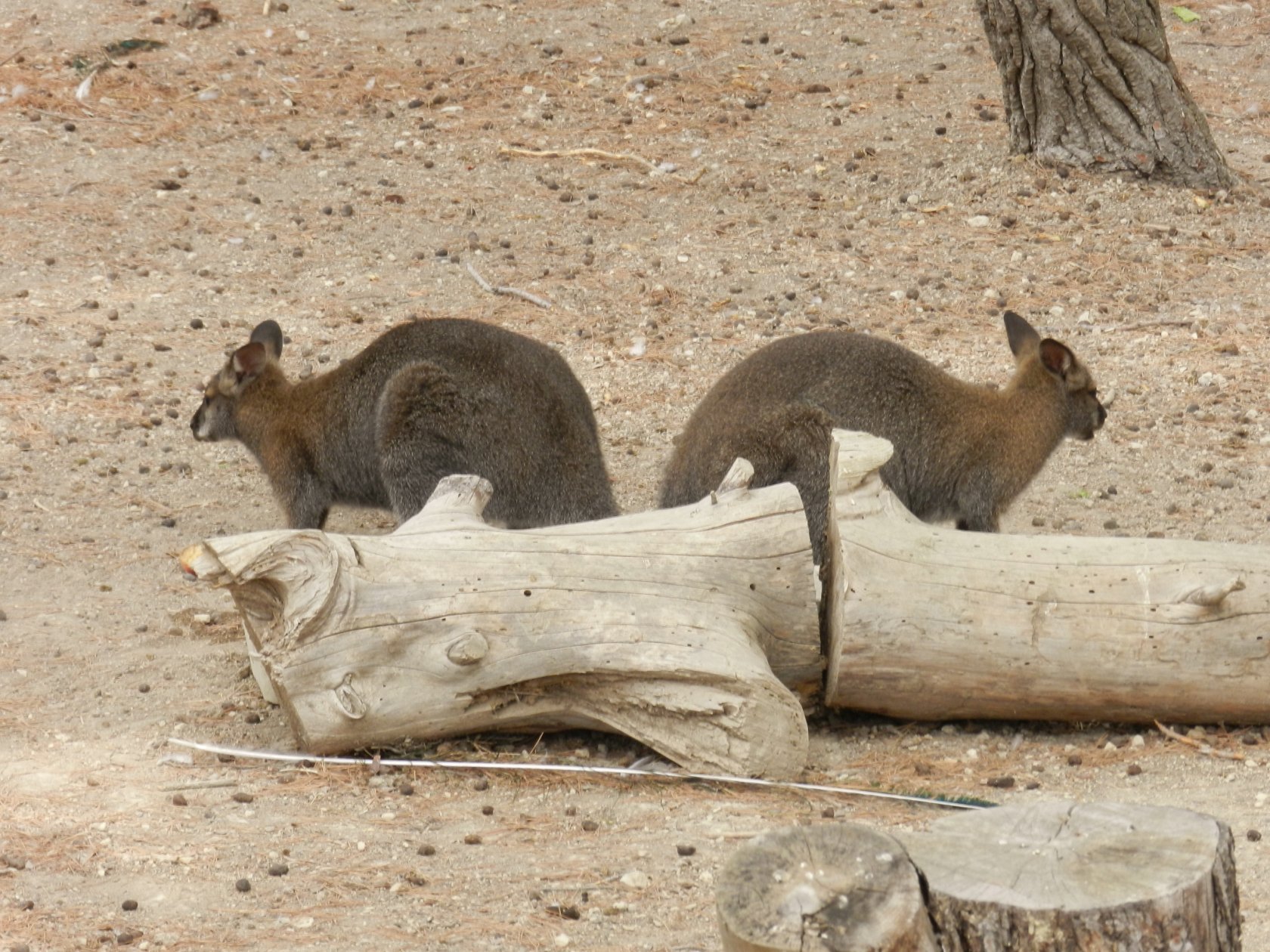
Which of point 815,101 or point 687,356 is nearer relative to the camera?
point 687,356

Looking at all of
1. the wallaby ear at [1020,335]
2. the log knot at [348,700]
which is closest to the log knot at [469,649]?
the log knot at [348,700]

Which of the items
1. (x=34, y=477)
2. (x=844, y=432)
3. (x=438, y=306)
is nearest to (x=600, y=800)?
(x=844, y=432)

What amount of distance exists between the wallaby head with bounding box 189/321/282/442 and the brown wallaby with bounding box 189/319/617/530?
1.27ft

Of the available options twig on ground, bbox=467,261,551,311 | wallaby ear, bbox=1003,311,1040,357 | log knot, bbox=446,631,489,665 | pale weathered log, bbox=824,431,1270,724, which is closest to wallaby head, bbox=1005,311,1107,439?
wallaby ear, bbox=1003,311,1040,357

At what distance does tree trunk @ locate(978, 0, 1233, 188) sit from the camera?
31.1 feet

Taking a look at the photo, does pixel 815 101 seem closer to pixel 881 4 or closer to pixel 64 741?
pixel 881 4

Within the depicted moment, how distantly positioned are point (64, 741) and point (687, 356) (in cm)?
409

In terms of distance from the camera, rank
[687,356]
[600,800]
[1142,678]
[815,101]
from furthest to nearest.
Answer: [815,101] < [687,356] < [1142,678] < [600,800]

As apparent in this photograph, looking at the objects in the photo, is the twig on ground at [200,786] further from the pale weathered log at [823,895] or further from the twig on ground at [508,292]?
the twig on ground at [508,292]

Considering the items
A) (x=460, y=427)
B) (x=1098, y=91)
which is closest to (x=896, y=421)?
(x=460, y=427)

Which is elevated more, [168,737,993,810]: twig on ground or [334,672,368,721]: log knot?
[334,672,368,721]: log knot

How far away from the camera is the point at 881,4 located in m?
12.4

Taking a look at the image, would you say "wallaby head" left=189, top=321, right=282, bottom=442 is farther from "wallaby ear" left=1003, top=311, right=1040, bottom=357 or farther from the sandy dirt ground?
"wallaby ear" left=1003, top=311, right=1040, bottom=357

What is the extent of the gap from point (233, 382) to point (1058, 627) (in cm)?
370
